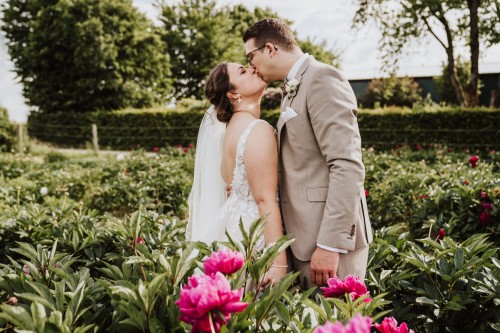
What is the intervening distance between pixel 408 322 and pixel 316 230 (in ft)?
1.92

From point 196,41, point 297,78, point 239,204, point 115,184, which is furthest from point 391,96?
point 297,78

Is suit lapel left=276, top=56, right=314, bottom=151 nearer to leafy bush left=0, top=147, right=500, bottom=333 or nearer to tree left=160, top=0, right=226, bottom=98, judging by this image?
leafy bush left=0, top=147, right=500, bottom=333

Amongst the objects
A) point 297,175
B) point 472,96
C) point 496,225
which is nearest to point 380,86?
point 472,96

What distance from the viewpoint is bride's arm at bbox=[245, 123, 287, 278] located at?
2332mm

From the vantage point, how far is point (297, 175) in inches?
88.6

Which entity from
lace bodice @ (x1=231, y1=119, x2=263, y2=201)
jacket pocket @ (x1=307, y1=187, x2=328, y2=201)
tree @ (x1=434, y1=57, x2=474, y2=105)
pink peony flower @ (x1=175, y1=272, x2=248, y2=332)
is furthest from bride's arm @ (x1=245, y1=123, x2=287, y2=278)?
tree @ (x1=434, y1=57, x2=474, y2=105)

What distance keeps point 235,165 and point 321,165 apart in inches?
25.6

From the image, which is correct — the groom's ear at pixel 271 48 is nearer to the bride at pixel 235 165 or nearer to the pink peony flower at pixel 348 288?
the bride at pixel 235 165

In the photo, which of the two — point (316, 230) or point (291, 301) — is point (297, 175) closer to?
point (316, 230)

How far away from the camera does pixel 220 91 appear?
2.87 meters

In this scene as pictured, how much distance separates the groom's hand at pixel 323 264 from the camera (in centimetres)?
208

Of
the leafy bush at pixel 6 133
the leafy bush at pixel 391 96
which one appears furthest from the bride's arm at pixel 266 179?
the leafy bush at pixel 391 96

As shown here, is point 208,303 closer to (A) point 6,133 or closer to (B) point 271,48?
(B) point 271,48

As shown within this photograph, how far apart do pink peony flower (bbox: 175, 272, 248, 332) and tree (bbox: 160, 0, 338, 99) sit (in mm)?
36185
